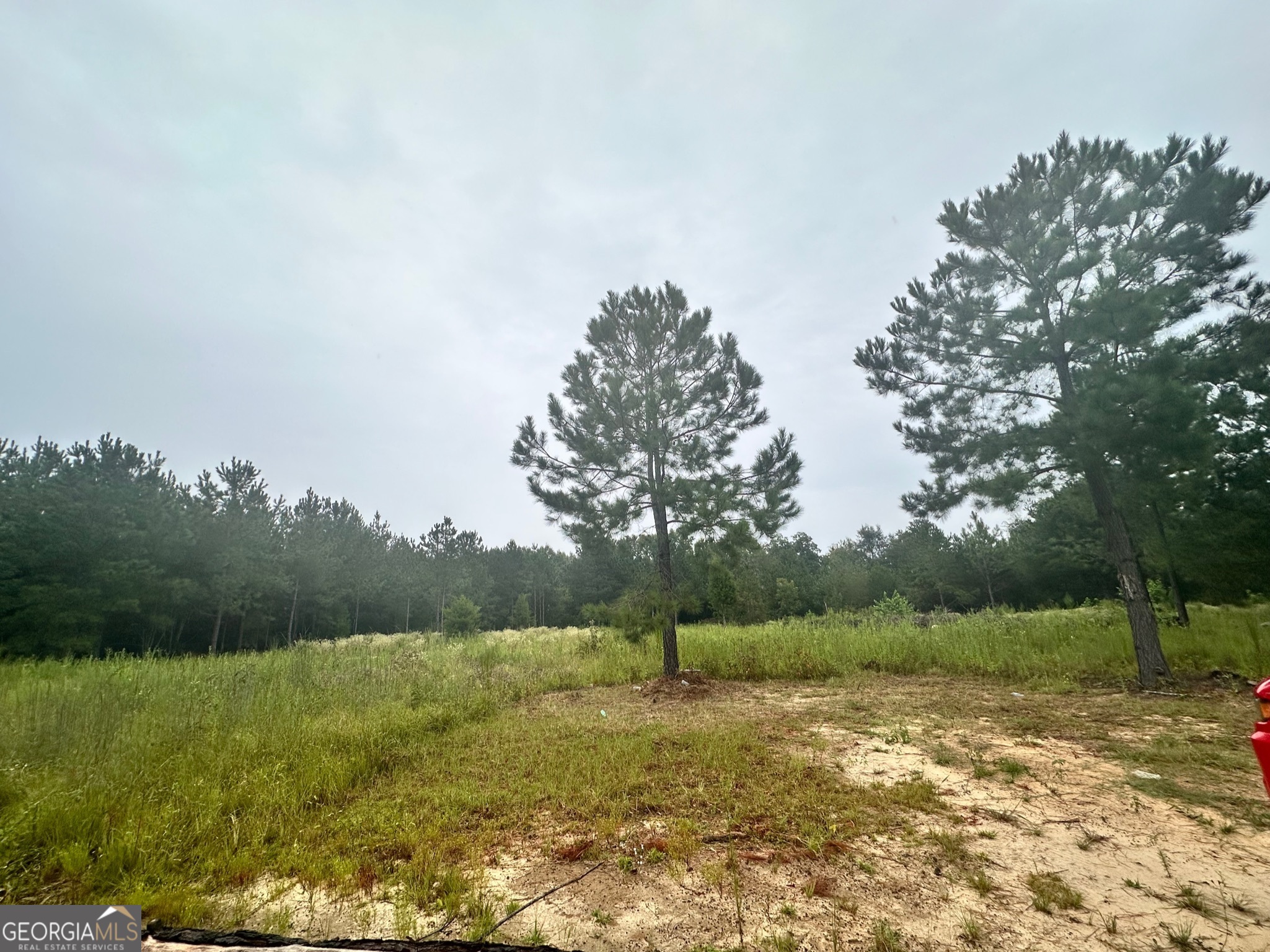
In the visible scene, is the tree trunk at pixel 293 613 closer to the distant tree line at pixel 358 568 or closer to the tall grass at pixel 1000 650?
the distant tree line at pixel 358 568

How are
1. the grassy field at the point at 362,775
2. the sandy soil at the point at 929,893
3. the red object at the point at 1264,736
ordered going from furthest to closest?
the grassy field at the point at 362,775 < the sandy soil at the point at 929,893 < the red object at the point at 1264,736

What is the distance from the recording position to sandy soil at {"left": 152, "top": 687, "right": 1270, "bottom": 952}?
2096mm

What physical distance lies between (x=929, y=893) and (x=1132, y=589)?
8.62m

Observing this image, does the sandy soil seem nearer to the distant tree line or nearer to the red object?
the red object

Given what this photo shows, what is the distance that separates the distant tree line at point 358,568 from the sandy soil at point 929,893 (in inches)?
258

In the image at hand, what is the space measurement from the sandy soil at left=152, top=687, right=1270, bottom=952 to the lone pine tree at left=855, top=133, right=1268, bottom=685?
6443 millimetres

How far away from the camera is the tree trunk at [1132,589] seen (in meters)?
7.75

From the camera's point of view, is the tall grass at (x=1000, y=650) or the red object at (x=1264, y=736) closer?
the red object at (x=1264, y=736)

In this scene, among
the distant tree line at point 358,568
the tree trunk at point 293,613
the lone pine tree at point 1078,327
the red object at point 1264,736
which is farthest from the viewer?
the tree trunk at point 293,613

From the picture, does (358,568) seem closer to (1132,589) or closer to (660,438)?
(660,438)

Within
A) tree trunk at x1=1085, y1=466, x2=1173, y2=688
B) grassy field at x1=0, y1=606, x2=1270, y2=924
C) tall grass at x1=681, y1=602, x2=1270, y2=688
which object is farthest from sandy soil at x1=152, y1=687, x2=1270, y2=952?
tall grass at x1=681, y1=602, x2=1270, y2=688

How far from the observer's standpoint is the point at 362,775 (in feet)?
14.8

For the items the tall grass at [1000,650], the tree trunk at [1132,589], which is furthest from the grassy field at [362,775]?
the tree trunk at [1132,589]

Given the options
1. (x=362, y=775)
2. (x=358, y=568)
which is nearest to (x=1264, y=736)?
(x=362, y=775)
